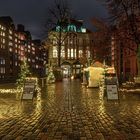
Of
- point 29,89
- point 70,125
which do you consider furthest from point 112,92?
point 70,125

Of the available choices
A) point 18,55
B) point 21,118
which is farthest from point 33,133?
point 18,55

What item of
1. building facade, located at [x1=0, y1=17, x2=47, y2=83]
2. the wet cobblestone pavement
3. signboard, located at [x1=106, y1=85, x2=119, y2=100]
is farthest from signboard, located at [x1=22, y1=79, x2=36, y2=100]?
building facade, located at [x1=0, y1=17, x2=47, y2=83]

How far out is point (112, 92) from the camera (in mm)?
21797

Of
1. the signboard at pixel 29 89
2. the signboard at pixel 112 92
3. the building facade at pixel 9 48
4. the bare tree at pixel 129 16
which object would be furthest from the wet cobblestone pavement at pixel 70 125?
the building facade at pixel 9 48

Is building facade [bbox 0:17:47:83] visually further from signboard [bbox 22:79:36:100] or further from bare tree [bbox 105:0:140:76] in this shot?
signboard [bbox 22:79:36:100]

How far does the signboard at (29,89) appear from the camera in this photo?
22062mm

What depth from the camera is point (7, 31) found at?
154750mm

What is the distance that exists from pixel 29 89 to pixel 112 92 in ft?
16.6

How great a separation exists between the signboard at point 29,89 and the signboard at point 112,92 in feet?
14.9

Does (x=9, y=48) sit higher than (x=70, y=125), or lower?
higher

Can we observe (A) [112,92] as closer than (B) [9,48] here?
Yes

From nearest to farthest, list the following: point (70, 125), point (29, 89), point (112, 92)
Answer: point (70, 125), point (112, 92), point (29, 89)

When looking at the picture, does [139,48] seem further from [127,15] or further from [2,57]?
[2,57]

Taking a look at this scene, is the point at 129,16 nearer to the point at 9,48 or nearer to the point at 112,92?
the point at 112,92
